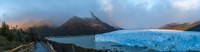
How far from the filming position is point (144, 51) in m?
98.9

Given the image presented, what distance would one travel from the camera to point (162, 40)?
92812mm

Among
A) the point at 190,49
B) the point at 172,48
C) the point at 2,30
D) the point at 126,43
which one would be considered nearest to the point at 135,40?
the point at 126,43

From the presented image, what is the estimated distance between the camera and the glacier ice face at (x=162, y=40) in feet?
276

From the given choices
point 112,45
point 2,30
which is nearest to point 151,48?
point 112,45

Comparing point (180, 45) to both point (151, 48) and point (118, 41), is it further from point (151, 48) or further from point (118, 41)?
point (118, 41)

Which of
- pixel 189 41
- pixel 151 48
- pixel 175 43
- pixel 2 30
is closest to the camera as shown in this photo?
pixel 2 30

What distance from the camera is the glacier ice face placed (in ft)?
276

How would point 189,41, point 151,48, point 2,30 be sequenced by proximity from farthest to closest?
point 151,48
point 189,41
point 2,30

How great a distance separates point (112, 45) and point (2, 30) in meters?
66.2

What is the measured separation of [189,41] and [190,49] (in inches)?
Answer: 72.1

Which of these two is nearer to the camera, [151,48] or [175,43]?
[175,43]

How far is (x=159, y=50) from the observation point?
9250cm

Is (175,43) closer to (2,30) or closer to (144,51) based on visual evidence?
(144,51)

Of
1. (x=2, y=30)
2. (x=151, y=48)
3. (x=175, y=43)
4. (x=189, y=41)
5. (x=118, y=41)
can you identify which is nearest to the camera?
(x=2, y=30)
